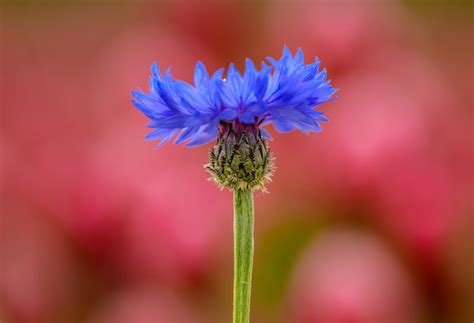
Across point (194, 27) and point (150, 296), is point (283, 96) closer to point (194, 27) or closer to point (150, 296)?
point (150, 296)

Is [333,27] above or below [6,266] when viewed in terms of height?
above

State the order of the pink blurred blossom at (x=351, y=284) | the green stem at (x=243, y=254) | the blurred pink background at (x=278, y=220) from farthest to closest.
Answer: the blurred pink background at (x=278, y=220) → the pink blurred blossom at (x=351, y=284) → the green stem at (x=243, y=254)

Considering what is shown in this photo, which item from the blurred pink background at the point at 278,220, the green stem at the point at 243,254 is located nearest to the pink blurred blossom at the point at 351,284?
the blurred pink background at the point at 278,220

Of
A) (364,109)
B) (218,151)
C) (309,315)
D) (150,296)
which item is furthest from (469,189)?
(218,151)

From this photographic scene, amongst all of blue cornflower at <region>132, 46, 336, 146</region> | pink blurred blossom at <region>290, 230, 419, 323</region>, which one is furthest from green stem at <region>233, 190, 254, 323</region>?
pink blurred blossom at <region>290, 230, 419, 323</region>

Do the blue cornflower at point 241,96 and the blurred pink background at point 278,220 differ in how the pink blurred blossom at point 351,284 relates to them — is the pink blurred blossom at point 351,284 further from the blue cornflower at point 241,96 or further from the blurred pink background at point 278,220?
the blue cornflower at point 241,96

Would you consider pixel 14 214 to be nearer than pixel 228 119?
No
